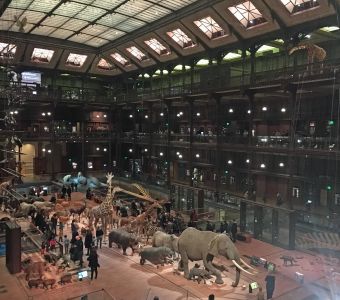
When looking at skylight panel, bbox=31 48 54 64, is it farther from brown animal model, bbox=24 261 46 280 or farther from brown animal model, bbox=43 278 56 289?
brown animal model, bbox=43 278 56 289

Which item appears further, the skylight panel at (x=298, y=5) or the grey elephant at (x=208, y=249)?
the skylight panel at (x=298, y=5)

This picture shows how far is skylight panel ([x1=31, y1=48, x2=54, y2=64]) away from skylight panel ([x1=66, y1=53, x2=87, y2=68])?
8.07 feet

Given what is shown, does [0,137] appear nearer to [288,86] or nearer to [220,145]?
[220,145]

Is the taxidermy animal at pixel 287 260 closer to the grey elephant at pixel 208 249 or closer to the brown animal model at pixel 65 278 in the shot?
the grey elephant at pixel 208 249

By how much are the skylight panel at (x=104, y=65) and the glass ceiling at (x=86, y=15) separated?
6.66 m

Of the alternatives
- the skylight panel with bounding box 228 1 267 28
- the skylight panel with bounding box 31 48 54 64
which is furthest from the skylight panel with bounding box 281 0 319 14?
the skylight panel with bounding box 31 48 54 64

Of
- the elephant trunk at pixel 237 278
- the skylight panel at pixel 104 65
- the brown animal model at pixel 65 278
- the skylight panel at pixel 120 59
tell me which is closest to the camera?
the elephant trunk at pixel 237 278

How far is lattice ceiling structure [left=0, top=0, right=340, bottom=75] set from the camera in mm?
27125

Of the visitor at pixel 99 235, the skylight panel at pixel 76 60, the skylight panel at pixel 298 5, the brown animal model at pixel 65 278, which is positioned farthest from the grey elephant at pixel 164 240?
the skylight panel at pixel 76 60

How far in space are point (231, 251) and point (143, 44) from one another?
3058 centimetres

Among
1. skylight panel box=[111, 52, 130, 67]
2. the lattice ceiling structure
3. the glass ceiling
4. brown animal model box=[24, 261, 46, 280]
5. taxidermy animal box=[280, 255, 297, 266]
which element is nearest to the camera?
brown animal model box=[24, 261, 46, 280]

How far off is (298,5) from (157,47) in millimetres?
17311

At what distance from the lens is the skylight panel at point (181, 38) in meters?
35.2

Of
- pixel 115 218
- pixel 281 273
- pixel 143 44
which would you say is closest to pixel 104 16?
pixel 143 44
